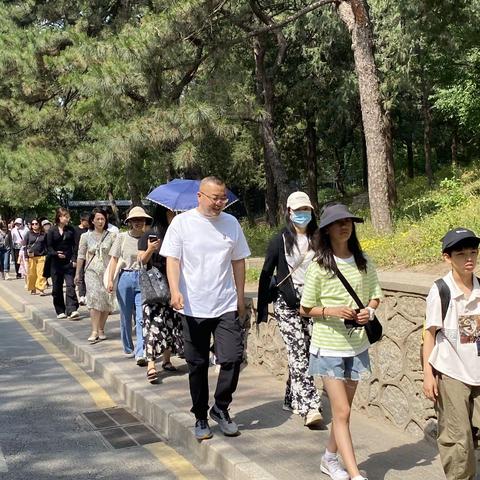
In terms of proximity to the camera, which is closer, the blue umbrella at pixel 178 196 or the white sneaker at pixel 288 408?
the white sneaker at pixel 288 408

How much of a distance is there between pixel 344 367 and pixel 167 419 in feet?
6.78

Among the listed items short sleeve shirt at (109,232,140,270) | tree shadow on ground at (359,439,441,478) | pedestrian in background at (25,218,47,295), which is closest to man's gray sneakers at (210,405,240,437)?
tree shadow on ground at (359,439,441,478)

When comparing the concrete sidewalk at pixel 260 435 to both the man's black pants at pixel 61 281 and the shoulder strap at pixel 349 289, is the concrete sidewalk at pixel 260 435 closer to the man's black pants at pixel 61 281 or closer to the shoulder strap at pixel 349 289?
the shoulder strap at pixel 349 289

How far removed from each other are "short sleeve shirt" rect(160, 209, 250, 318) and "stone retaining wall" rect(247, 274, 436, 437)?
1.17 metres

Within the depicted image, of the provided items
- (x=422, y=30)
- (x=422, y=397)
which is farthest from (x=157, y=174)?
(x=422, y=397)

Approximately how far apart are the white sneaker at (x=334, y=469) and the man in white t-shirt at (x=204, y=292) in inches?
38.8

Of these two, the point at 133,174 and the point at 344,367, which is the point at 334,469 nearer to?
Answer: the point at 344,367

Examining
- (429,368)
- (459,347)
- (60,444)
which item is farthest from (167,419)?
(459,347)

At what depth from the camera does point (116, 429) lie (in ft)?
18.2

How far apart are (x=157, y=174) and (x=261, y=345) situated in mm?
10834

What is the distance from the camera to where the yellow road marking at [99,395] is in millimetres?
4539

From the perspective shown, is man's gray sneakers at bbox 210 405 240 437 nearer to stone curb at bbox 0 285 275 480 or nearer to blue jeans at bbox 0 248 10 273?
stone curb at bbox 0 285 275 480

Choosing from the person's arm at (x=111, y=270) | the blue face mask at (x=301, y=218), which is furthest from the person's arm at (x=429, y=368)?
the person's arm at (x=111, y=270)

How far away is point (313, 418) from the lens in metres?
4.86
